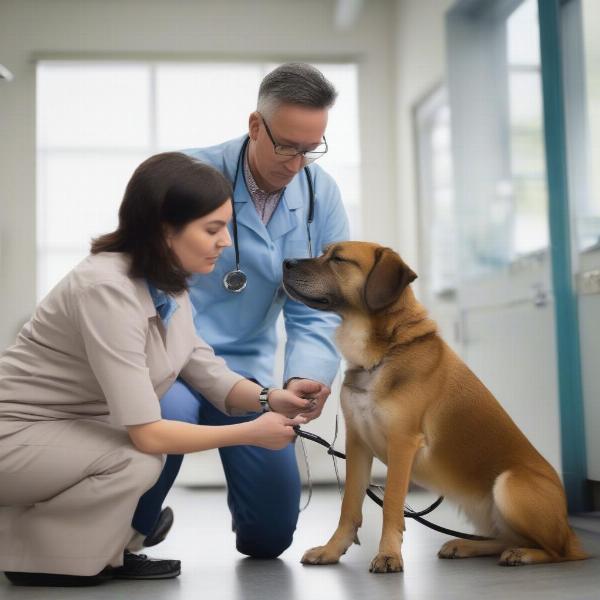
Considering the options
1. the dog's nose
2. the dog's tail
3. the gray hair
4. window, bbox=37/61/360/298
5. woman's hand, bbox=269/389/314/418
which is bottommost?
the dog's tail

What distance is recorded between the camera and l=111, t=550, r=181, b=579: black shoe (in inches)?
76.6

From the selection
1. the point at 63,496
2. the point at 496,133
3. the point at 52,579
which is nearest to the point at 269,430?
the point at 63,496

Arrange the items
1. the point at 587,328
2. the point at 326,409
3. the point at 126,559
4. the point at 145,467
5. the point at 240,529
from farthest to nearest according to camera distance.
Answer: the point at 326,409 < the point at 587,328 < the point at 240,529 < the point at 126,559 < the point at 145,467

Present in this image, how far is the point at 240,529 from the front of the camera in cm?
232

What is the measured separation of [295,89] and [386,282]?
509mm

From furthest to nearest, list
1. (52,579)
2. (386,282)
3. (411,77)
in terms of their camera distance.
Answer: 1. (411,77)
2. (386,282)
3. (52,579)

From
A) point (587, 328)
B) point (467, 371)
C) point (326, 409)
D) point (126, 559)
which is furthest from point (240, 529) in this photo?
point (326, 409)

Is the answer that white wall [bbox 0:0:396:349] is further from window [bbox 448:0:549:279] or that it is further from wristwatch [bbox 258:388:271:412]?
wristwatch [bbox 258:388:271:412]

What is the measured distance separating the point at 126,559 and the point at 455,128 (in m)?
3.30

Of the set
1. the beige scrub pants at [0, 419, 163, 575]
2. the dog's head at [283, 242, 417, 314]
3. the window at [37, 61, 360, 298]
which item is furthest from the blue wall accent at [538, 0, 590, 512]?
the window at [37, 61, 360, 298]

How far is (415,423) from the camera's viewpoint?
201 centimetres

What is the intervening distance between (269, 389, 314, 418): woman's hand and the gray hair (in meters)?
0.68

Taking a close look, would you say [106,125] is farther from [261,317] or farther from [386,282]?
[386,282]

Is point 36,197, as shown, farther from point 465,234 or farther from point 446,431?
point 446,431
